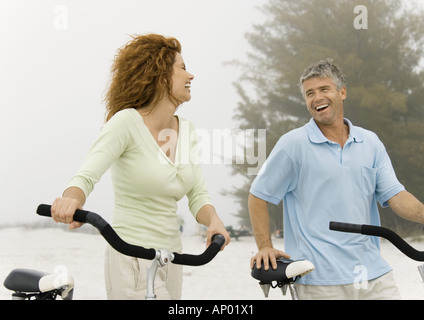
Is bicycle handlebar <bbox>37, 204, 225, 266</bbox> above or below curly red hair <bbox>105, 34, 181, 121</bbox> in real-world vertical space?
below

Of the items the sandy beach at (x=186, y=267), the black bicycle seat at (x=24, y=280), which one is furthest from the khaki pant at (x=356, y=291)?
the sandy beach at (x=186, y=267)

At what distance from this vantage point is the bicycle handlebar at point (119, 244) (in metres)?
1.18

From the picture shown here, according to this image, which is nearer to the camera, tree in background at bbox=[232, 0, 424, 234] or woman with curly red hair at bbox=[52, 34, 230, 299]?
woman with curly red hair at bbox=[52, 34, 230, 299]

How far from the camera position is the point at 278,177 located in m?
1.80

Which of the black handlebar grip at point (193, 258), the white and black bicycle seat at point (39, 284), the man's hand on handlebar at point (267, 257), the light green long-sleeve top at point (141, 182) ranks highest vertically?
the light green long-sleeve top at point (141, 182)

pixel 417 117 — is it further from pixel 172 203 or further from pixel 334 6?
pixel 172 203

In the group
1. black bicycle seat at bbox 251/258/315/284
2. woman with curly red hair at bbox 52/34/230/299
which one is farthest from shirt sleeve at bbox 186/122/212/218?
black bicycle seat at bbox 251/258/315/284

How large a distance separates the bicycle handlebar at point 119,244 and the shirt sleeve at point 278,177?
0.49m

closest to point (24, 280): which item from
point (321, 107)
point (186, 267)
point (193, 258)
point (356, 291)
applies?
point (193, 258)

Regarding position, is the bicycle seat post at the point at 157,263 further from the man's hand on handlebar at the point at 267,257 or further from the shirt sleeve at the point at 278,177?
the shirt sleeve at the point at 278,177

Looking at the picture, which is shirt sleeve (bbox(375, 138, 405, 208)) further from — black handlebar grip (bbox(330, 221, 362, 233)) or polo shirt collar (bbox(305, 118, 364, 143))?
A: black handlebar grip (bbox(330, 221, 362, 233))

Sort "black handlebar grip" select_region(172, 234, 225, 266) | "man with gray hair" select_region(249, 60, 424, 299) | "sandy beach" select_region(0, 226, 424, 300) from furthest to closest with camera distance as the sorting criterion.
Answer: "sandy beach" select_region(0, 226, 424, 300) < "man with gray hair" select_region(249, 60, 424, 299) < "black handlebar grip" select_region(172, 234, 225, 266)

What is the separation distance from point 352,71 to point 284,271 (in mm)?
10472

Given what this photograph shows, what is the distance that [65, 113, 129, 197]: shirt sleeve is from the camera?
1350mm
